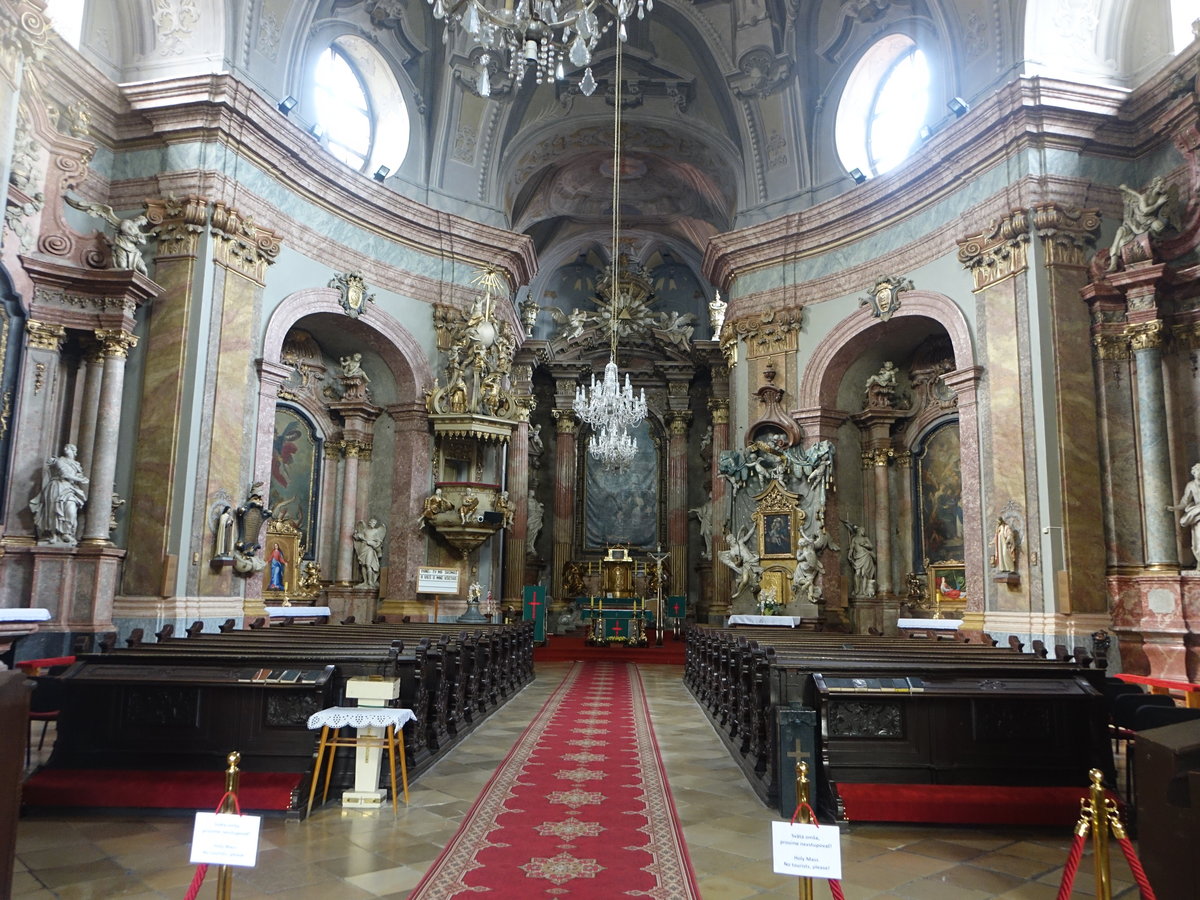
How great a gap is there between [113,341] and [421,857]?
838 centimetres

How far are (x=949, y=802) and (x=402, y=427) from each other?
12354mm

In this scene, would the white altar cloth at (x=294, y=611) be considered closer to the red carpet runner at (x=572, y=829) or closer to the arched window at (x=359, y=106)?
the red carpet runner at (x=572, y=829)

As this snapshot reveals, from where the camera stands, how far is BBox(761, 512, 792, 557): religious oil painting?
15516mm

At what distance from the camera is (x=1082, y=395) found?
432 inches

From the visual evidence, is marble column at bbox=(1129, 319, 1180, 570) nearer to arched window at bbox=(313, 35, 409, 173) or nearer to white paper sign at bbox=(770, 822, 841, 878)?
white paper sign at bbox=(770, 822, 841, 878)

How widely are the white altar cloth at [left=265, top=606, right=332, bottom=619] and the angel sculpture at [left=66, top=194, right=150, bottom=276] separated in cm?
495

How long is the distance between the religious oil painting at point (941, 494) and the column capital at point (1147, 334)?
12.9 ft

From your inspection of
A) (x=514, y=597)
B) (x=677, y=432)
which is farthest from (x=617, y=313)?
(x=514, y=597)

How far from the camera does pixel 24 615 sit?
8922mm

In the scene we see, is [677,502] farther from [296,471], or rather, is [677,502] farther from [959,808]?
[959,808]

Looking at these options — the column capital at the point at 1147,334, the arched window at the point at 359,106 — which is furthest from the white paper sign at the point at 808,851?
the arched window at the point at 359,106

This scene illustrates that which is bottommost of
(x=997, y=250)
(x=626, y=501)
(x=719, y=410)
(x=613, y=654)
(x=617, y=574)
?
(x=613, y=654)

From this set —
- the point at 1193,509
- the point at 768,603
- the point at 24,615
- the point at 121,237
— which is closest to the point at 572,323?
the point at 768,603

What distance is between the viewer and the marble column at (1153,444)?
10383mm
